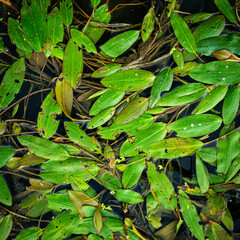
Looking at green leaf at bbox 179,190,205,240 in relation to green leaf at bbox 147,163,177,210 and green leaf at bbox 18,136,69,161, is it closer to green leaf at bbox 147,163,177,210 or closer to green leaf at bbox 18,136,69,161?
green leaf at bbox 147,163,177,210

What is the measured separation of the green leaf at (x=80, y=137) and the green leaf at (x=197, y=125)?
32 cm

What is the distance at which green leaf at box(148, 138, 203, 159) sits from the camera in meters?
0.73

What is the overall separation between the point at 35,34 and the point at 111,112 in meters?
0.41

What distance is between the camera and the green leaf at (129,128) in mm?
727

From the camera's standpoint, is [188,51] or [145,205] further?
[145,205]

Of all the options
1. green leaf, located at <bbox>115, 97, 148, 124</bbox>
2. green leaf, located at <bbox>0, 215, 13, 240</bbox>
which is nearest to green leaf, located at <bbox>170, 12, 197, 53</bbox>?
green leaf, located at <bbox>115, 97, 148, 124</bbox>

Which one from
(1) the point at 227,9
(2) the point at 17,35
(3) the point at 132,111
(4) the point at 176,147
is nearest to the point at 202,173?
(4) the point at 176,147

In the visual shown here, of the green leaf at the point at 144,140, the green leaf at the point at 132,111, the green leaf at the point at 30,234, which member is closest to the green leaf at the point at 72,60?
the green leaf at the point at 132,111

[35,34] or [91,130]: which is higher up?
[35,34]

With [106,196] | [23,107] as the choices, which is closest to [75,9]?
[23,107]

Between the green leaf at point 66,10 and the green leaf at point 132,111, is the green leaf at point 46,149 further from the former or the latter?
the green leaf at point 66,10

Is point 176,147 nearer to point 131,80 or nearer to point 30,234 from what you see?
point 131,80

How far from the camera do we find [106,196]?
2.64ft

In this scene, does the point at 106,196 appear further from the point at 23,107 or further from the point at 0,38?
the point at 0,38
